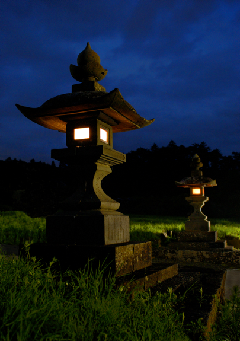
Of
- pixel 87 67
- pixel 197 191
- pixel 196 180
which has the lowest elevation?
pixel 197 191

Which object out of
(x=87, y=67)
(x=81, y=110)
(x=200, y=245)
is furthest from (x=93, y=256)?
(x=200, y=245)

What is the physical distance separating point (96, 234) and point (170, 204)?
2611 cm

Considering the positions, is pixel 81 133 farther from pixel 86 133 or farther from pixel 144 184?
pixel 144 184

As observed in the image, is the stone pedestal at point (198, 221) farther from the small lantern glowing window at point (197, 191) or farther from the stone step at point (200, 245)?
the stone step at point (200, 245)

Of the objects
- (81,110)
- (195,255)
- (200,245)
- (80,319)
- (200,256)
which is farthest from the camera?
(200,245)

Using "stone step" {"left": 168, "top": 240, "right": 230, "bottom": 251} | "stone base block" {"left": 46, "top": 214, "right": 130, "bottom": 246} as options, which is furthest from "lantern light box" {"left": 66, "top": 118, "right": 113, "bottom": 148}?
"stone step" {"left": 168, "top": 240, "right": 230, "bottom": 251}

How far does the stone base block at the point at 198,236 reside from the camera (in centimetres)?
1071

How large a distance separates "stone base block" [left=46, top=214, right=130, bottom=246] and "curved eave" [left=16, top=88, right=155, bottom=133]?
5.14 feet

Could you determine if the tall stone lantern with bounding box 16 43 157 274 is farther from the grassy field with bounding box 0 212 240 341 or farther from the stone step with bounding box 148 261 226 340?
the grassy field with bounding box 0 212 240 341

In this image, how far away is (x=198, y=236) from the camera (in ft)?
35.3

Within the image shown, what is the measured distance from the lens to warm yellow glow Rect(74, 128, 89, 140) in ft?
14.6

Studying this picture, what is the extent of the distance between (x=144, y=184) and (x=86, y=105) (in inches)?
1299

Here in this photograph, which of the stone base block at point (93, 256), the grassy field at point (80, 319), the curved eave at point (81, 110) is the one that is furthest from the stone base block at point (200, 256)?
the grassy field at point (80, 319)

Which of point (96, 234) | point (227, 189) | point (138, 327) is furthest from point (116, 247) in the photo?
point (227, 189)
